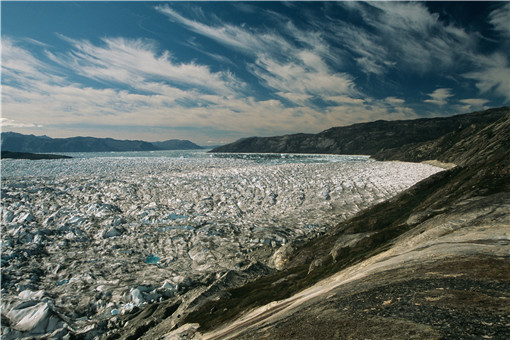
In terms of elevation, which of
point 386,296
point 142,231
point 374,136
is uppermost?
→ point 374,136

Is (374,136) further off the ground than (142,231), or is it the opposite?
(374,136)

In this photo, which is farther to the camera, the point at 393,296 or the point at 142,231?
the point at 142,231

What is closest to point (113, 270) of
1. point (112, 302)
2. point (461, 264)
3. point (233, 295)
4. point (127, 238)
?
point (112, 302)

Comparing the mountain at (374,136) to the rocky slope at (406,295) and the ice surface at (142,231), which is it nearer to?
the ice surface at (142,231)

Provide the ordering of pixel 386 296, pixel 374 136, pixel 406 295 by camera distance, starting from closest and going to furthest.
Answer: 1. pixel 406 295
2. pixel 386 296
3. pixel 374 136

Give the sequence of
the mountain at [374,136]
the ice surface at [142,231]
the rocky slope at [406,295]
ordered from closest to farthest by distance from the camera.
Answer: the rocky slope at [406,295] → the ice surface at [142,231] → the mountain at [374,136]

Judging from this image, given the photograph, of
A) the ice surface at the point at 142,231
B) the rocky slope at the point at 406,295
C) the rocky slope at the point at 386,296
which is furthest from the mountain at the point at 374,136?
the rocky slope at the point at 406,295

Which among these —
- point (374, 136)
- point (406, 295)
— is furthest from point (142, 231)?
point (374, 136)

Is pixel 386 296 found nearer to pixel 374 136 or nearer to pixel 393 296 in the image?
pixel 393 296
